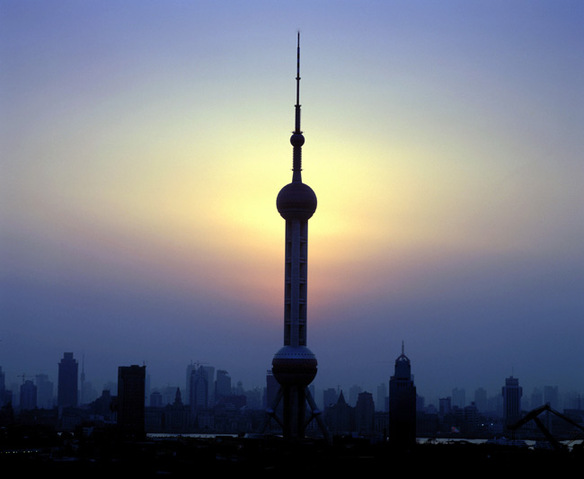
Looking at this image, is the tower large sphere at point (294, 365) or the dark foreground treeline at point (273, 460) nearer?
the dark foreground treeline at point (273, 460)

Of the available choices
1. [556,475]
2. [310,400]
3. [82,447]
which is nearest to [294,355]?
[310,400]

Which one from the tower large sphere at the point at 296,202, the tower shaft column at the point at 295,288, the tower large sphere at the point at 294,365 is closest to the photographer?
the tower large sphere at the point at 294,365

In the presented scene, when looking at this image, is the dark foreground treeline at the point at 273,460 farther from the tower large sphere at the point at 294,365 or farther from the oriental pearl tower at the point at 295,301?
the tower large sphere at the point at 294,365

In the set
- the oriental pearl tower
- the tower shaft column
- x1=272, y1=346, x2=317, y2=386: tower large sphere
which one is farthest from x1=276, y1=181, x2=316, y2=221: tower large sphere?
x1=272, y1=346, x2=317, y2=386: tower large sphere

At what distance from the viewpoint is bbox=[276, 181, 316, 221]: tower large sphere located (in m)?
142

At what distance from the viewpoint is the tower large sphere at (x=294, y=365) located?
14000 centimetres

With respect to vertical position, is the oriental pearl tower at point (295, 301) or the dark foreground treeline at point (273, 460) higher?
the oriental pearl tower at point (295, 301)

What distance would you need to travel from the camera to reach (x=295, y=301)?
140 metres

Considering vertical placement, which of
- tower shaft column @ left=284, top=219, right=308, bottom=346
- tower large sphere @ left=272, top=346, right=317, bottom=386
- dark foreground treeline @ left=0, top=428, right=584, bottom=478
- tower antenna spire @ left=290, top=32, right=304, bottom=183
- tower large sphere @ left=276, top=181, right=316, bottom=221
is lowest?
dark foreground treeline @ left=0, top=428, right=584, bottom=478

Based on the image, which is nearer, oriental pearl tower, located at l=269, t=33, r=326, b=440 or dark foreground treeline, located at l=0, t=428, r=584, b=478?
→ dark foreground treeline, located at l=0, t=428, r=584, b=478

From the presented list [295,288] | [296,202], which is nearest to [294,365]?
[295,288]

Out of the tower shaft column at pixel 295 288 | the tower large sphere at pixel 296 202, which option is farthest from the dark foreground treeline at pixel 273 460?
the tower large sphere at pixel 296 202

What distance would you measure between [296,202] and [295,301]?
44.5 feet

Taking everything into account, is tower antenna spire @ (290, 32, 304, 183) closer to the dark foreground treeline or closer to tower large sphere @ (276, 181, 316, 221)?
tower large sphere @ (276, 181, 316, 221)
